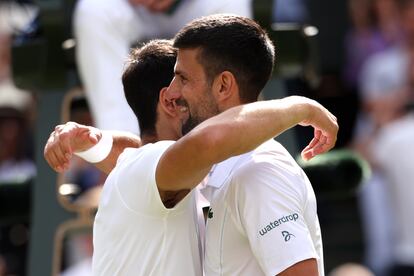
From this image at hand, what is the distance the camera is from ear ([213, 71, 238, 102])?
335 cm

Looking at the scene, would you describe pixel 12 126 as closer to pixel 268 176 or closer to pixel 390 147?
pixel 390 147

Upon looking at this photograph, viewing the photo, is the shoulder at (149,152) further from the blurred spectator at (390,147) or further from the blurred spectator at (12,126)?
the blurred spectator at (12,126)

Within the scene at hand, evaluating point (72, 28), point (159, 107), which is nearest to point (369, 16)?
point (72, 28)

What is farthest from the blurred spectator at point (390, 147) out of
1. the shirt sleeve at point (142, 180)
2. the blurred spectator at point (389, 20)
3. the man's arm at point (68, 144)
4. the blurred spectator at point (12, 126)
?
the shirt sleeve at point (142, 180)

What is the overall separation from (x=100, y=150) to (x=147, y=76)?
33 centimetres

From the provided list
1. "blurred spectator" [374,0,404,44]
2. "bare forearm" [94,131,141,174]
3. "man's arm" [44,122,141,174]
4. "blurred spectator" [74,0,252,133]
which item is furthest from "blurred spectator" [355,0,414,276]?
"man's arm" [44,122,141,174]

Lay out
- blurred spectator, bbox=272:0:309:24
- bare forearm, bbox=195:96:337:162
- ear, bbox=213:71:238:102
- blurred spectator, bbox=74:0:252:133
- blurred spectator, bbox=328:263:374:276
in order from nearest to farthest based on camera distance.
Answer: bare forearm, bbox=195:96:337:162, ear, bbox=213:71:238:102, blurred spectator, bbox=74:0:252:133, blurred spectator, bbox=272:0:309:24, blurred spectator, bbox=328:263:374:276

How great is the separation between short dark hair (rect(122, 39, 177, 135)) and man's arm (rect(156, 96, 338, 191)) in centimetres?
40

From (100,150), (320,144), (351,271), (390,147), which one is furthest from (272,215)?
(390,147)

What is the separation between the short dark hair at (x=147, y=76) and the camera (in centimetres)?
362

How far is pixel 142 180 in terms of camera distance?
10.9ft

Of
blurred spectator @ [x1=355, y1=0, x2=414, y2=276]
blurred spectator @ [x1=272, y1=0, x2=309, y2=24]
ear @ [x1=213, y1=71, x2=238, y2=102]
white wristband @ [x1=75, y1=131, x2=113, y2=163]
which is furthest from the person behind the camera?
blurred spectator @ [x1=355, y1=0, x2=414, y2=276]

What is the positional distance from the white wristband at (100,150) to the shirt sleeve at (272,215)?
2.14 feet

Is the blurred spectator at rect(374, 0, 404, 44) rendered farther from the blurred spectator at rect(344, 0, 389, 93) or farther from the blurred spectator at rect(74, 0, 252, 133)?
the blurred spectator at rect(74, 0, 252, 133)
